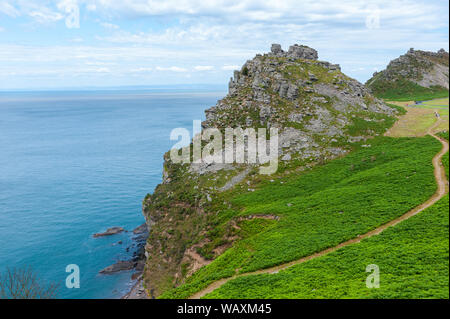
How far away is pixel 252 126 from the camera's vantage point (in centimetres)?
6850

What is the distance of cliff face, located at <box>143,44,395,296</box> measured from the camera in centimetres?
5041

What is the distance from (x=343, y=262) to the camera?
2709 centimetres

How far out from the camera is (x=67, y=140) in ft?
639

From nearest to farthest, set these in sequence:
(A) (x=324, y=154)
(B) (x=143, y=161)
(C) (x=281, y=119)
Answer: (A) (x=324, y=154), (C) (x=281, y=119), (B) (x=143, y=161)

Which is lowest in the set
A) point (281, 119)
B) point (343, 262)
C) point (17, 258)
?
point (17, 258)

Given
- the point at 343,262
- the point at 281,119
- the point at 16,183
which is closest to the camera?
the point at 343,262

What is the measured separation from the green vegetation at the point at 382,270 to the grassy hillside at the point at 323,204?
3.36 m

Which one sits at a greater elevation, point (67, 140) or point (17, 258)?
point (67, 140)

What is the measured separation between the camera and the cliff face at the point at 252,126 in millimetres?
50406

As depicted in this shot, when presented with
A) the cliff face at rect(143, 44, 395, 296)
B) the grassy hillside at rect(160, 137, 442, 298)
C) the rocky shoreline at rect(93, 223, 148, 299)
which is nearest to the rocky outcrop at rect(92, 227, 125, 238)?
the rocky shoreline at rect(93, 223, 148, 299)
